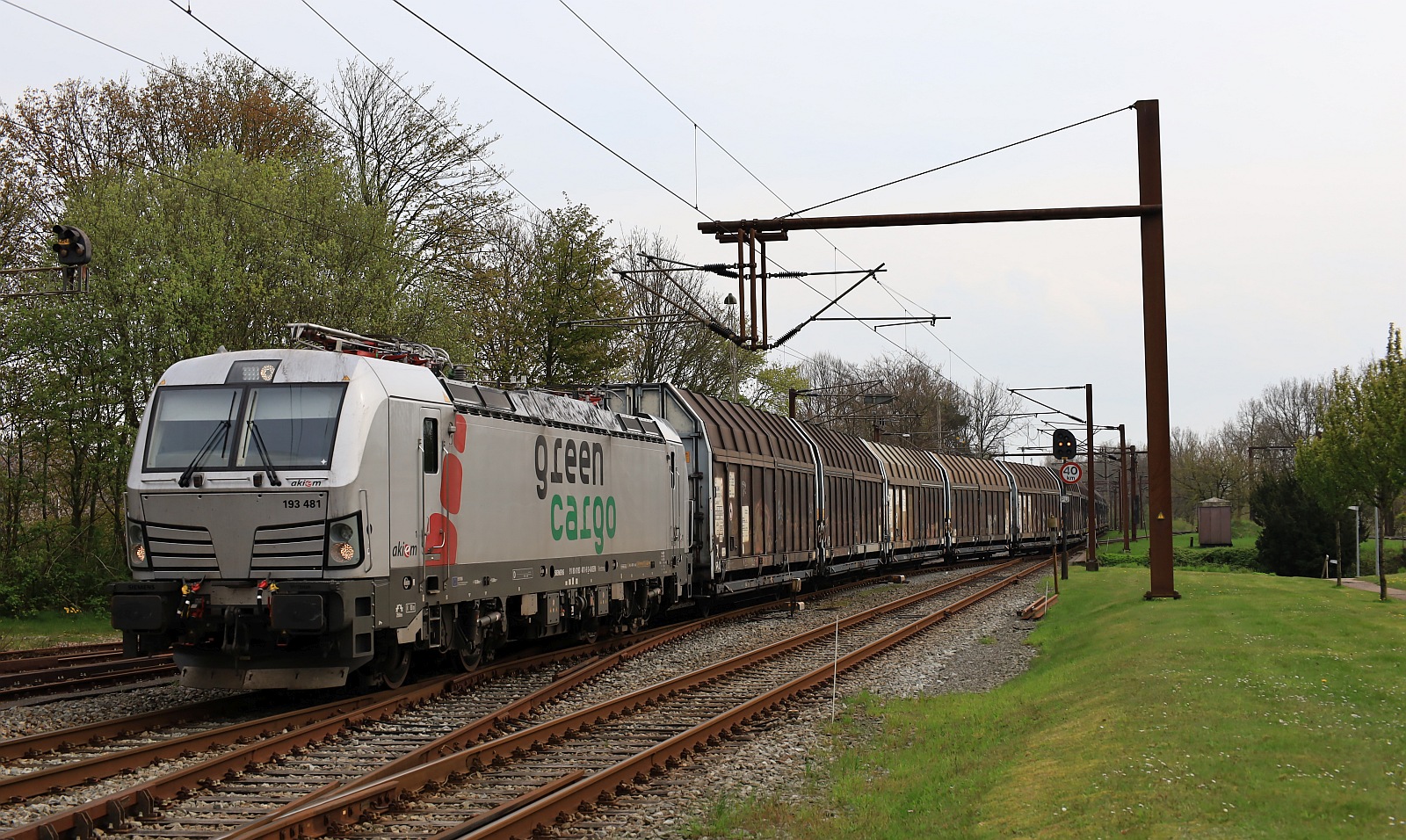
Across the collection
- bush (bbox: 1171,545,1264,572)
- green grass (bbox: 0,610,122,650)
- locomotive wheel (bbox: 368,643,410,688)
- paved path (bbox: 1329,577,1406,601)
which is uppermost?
locomotive wheel (bbox: 368,643,410,688)

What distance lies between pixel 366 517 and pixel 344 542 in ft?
1.16

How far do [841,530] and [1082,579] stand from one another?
666 cm


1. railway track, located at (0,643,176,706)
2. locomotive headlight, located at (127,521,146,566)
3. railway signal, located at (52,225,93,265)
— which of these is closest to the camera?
locomotive headlight, located at (127,521,146,566)

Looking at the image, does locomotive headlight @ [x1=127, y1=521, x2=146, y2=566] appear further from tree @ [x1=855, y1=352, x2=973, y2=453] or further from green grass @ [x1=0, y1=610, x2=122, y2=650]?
tree @ [x1=855, y1=352, x2=973, y2=453]

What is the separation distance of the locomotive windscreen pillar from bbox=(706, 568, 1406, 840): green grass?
16.9 ft

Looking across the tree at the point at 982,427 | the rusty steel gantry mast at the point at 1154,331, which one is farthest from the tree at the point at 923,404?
Result: the rusty steel gantry mast at the point at 1154,331

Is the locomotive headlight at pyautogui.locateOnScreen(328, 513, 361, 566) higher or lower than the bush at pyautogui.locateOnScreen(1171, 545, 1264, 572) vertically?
higher

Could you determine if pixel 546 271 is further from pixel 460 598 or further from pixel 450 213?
pixel 460 598

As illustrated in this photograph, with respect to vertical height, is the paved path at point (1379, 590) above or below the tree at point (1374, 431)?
below

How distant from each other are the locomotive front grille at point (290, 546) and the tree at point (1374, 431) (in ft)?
75.4

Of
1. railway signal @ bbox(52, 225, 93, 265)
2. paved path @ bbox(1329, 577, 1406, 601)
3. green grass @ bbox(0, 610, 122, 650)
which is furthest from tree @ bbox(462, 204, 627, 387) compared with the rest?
paved path @ bbox(1329, 577, 1406, 601)

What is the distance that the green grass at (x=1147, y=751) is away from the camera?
24.3 ft

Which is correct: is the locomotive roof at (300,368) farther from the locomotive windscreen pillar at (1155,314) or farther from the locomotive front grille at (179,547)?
the locomotive windscreen pillar at (1155,314)

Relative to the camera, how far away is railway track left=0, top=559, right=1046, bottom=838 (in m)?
8.10
